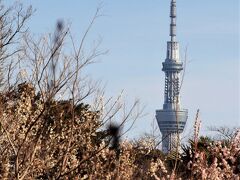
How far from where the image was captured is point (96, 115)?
12227 millimetres

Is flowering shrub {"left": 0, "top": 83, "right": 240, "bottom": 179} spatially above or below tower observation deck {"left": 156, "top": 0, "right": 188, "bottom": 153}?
below

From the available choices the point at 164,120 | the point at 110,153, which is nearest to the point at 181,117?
the point at 164,120

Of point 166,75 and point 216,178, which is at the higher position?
point 166,75

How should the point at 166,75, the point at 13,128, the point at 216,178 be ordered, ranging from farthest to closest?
the point at 166,75, the point at 13,128, the point at 216,178

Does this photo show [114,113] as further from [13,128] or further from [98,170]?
[98,170]

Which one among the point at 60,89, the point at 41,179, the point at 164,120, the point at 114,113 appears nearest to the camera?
the point at 60,89

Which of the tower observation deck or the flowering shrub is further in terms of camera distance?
the tower observation deck

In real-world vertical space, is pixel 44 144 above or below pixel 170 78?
below

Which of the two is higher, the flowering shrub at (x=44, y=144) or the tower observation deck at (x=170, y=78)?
the tower observation deck at (x=170, y=78)

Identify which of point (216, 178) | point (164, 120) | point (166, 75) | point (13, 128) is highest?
point (166, 75)

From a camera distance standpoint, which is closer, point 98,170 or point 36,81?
point 36,81

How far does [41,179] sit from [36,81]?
391 centimetres

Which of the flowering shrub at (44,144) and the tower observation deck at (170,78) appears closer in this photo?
the flowering shrub at (44,144)

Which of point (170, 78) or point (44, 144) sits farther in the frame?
point (170, 78)
